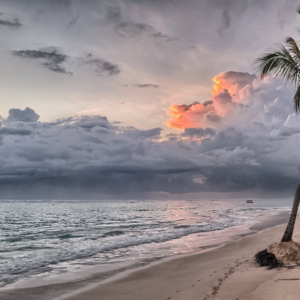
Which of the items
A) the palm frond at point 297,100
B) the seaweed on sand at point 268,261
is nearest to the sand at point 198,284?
the seaweed on sand at point 268,261

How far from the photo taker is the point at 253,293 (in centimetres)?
688

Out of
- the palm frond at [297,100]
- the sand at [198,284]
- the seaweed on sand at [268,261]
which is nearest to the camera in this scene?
the sand at [198,284]

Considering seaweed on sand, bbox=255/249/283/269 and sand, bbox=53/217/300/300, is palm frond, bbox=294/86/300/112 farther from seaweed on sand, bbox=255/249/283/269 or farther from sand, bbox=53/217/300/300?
sand, bbox=53/217/300/300

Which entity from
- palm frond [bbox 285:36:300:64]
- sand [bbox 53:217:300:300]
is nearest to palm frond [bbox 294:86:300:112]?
palm frond [bbox 285:36:300:64]

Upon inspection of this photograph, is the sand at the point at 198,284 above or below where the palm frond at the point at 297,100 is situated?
below

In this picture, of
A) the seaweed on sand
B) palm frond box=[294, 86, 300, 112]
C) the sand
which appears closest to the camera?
the sand

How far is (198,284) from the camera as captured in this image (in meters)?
9.18

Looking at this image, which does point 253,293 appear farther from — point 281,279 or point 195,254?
point 195,254

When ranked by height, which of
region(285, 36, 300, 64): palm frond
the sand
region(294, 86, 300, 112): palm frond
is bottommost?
the sand

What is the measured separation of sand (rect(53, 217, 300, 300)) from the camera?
23.0 feet

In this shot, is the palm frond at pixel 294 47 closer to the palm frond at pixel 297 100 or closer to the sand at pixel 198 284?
the palm frond at pixel 297 100

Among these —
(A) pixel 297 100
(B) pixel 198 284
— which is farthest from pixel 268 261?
(A) pixel 297 100

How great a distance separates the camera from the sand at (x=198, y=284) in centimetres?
702

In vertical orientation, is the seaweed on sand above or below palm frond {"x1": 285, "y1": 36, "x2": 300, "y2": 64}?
below
